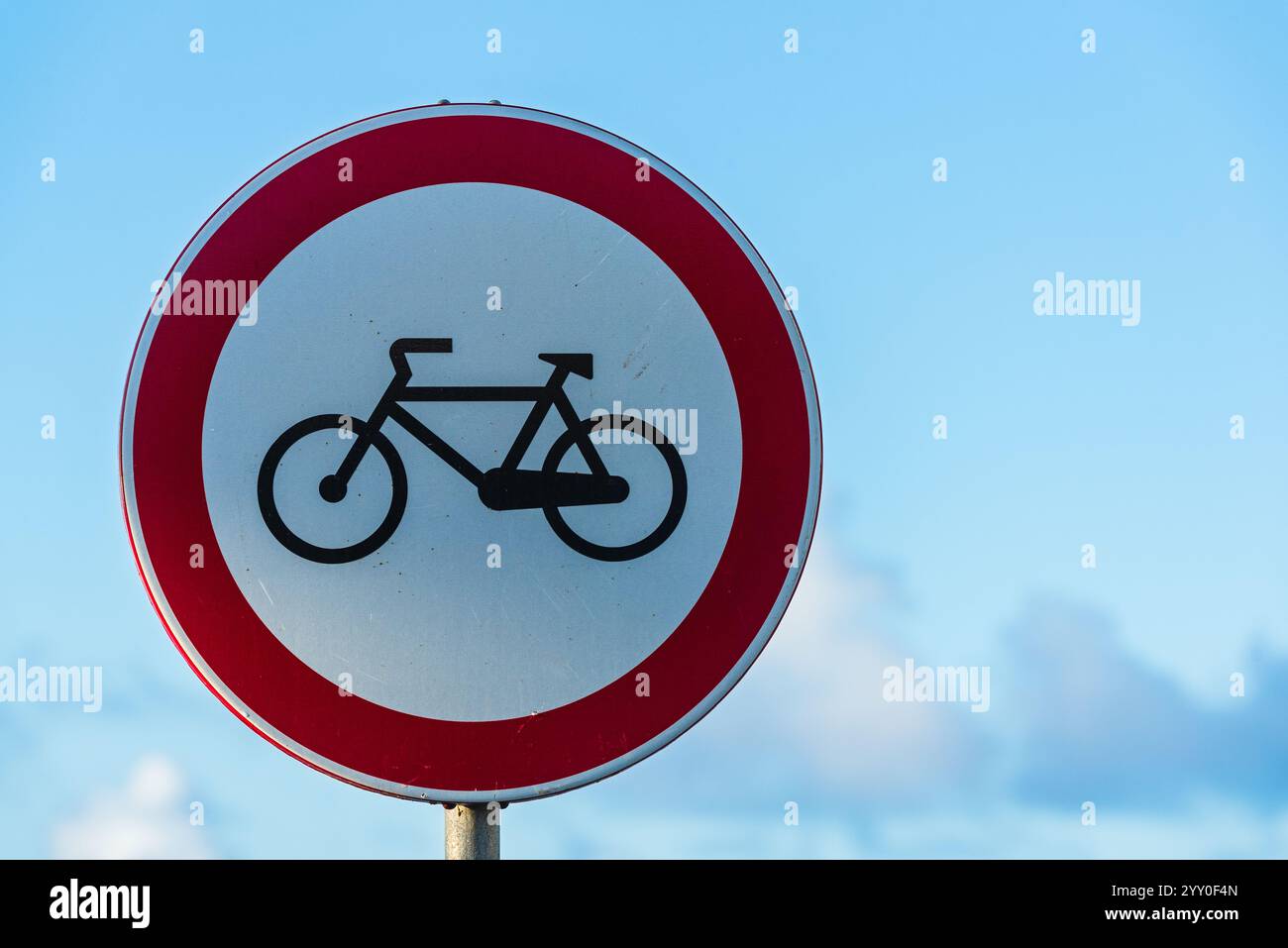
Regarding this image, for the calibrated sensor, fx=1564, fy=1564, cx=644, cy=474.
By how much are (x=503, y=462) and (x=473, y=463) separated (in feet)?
0.12

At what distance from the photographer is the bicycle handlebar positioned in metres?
1.82

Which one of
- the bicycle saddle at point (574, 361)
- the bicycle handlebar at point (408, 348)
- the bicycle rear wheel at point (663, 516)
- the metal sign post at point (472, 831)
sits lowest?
the metal sign post at point (472, 831)

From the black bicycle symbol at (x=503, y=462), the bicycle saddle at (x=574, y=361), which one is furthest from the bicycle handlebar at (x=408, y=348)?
the bicycle saddle at (x=574, y=361)

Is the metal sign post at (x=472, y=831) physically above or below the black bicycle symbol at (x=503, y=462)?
below

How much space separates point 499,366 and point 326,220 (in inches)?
11.2

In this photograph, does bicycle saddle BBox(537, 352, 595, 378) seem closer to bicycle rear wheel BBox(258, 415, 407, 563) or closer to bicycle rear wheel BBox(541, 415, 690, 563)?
bicycle rear wheel BBox(541, 415, 690, 563)

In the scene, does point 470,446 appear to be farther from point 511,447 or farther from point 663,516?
point 663,516

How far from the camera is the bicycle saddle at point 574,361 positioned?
1.81m

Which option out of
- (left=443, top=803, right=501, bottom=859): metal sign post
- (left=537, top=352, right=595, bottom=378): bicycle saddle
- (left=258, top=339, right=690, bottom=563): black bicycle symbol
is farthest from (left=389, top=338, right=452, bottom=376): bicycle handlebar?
(left=443, top=803, right=501, bottom=859): metal sign post

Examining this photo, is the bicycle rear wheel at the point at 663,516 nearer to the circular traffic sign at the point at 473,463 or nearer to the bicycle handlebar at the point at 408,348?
the circular traffic sign at the point at 473,463

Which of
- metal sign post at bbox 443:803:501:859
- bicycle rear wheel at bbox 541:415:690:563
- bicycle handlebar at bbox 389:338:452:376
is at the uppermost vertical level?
bicycle handlebar at bbox 389:338:452:376

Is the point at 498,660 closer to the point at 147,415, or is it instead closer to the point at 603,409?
the point at 603,409

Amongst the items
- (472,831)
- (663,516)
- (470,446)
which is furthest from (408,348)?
(472,831)
